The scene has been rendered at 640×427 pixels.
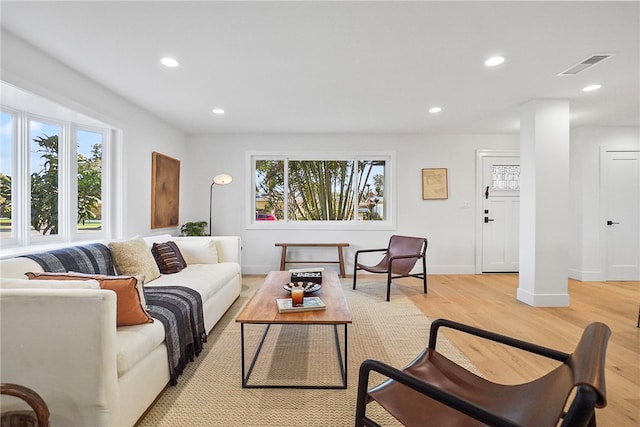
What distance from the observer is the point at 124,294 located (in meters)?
1.69

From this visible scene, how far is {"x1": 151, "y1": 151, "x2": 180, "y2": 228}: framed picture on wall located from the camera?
4.07 m

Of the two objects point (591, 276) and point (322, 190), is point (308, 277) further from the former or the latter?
point (591, 276)

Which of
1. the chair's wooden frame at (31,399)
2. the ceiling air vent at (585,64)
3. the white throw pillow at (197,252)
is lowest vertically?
the chair's wooden frame at (31,399)

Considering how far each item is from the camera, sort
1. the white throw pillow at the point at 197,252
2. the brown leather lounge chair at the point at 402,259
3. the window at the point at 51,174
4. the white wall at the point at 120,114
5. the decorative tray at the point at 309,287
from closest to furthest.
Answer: the white wall at the point at 120,114
the decorative tray at the point at 309,287
the window at the point at 51,174
the white throw pillow at the point at 197,252
the brown leather lounge chair at the point at 402,259

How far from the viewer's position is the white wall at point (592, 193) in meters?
4.84

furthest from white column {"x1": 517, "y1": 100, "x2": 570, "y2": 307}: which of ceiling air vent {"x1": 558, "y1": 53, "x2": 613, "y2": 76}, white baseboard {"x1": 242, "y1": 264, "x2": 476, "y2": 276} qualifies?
white baseboard {"x1": 242, "y1": 264, "x2": 476, "y2": 276}

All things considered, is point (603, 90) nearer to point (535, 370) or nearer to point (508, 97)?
point (508, 97)

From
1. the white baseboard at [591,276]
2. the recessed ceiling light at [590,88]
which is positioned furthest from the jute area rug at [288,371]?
the white baseboard at [591,276]

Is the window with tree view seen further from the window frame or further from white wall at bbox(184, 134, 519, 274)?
white wall at bbox(184, 134, 519, 274)

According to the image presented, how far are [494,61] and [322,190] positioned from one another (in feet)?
10.7

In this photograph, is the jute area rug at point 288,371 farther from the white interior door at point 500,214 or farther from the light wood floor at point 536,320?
the white interior door at point 500,214

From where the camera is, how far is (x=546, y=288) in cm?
352

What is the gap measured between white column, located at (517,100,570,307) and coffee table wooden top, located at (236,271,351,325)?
2.40 m

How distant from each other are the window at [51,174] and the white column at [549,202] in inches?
181
